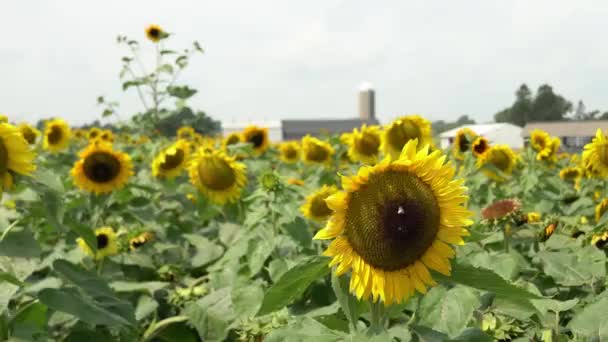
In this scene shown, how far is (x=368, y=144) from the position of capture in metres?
4.30

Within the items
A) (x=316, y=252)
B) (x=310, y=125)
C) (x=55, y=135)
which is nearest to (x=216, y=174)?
(x=316, y=252)

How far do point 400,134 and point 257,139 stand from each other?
7.87ft

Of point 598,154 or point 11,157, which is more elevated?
point 11,157

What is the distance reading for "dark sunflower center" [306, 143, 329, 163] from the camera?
5359 millimetres

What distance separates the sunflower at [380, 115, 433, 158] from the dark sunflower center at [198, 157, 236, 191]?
3.15 ft

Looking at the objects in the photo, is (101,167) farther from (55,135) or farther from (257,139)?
(55,135)

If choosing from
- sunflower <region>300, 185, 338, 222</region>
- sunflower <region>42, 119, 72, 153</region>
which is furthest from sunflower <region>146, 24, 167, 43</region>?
sunflower <region>300, 185, 338, 222</region>

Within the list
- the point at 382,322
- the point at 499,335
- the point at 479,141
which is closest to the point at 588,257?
the point at 499,335

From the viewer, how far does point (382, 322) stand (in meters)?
1.54

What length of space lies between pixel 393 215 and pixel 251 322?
2.48 feet

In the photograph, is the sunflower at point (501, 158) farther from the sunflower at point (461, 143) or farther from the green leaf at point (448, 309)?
the green leaf at point (448, 309)

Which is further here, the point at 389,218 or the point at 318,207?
the point at 318,207

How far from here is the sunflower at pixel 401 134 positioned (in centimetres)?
351

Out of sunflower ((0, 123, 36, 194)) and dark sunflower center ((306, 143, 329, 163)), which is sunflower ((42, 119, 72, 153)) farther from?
sunflower ((0, 123, 36, 194))
